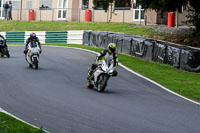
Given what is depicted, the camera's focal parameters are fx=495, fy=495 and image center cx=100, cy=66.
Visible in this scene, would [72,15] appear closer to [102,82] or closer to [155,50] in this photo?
[155,50]

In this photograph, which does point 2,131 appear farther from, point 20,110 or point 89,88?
point 89,88

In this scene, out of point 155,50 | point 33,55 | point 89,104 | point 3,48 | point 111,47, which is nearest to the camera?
point 89,104

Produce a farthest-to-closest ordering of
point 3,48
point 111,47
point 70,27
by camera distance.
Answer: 1. point 70,27
2. point 3,48
3. point 111,47

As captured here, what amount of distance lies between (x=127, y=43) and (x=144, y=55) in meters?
Result: 2.37

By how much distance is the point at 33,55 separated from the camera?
2095cm

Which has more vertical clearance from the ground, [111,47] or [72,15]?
[72,15]

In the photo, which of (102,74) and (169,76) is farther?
(169,76)

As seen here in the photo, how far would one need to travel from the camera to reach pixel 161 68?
23.1 m

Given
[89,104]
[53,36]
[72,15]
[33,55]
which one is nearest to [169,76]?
[33,55]

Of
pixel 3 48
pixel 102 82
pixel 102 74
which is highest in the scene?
pixel 3 48

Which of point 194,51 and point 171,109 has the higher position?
point 194,51

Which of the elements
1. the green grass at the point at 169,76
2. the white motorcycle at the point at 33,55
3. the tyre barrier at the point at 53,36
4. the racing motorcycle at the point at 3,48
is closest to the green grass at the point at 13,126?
the green grass at the point at 169,76

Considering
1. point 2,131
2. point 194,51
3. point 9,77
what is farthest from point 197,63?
point 2,131

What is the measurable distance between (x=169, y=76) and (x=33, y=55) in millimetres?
5787
